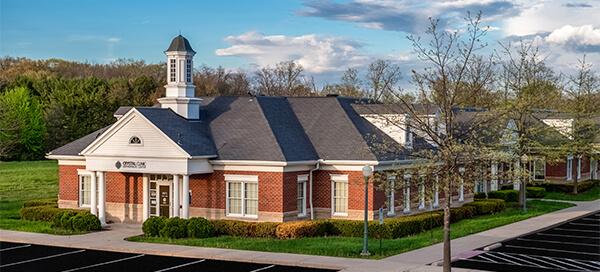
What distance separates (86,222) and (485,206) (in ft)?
73.3

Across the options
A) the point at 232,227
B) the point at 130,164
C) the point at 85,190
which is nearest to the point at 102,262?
the point at 232,227

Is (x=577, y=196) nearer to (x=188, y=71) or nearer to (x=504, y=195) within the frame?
(x=504, y=195)

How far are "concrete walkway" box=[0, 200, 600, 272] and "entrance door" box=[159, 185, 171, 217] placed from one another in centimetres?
148

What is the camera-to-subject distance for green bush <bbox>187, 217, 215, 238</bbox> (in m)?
28.9

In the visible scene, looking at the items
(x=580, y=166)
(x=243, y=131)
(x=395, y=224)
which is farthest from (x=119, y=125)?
(x=580, y=166)

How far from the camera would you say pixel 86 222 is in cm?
3123

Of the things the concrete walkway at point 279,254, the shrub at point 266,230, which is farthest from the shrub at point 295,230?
the concrete walkway at point 279,254

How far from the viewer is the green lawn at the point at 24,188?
33031 mm

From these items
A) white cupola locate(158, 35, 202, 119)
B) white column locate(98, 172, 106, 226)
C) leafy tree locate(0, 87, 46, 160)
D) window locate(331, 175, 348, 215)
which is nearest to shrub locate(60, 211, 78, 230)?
white column locate(98, 172, 106, 226)

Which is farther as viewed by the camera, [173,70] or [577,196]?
[577,196]

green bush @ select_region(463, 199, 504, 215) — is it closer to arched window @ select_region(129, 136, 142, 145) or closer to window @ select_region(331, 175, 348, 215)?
window @ select_region(331, 175, 348, 215)

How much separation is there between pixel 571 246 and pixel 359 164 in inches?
390

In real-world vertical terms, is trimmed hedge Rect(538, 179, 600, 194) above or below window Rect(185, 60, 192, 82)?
below

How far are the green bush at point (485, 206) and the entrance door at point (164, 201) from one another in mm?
16773
